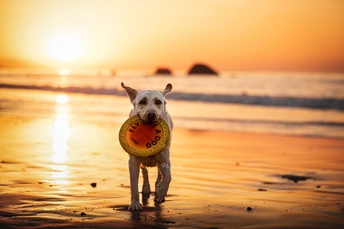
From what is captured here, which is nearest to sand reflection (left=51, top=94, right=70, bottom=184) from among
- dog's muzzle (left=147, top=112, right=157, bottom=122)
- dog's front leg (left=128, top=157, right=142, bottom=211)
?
dog's front leg (left=128, top=157, right=142, bottom=211)

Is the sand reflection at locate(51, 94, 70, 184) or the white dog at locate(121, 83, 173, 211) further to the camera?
the sand reflection at locate(51, 94, 70, 184)

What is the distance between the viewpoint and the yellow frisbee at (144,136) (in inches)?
310

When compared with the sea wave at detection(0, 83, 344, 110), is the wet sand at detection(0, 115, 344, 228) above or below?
below

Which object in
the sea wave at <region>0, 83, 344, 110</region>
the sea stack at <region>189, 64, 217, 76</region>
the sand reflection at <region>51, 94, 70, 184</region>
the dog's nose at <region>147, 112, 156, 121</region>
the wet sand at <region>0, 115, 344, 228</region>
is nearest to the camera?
the wet sand at <region>0, 115, 344, 228</region>

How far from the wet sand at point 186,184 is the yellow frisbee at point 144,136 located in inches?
29.2

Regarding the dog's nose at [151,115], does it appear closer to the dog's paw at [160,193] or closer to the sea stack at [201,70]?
the dog's paw at [160,193]

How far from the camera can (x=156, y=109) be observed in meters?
7.74

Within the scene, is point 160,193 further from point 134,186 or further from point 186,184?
point 186,184

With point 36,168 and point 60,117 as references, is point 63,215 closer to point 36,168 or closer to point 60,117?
point 36,168

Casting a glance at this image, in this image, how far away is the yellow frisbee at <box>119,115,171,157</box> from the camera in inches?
310

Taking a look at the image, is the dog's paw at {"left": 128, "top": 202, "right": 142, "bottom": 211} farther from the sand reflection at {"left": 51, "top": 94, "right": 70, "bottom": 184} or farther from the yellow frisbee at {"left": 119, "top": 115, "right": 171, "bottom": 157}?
the sand reflection at {"left": 51, "top": 94, "right": 70, "bottom": 184}

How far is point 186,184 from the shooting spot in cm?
954

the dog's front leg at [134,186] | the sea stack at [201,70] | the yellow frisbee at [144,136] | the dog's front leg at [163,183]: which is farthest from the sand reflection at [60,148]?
the sea stack at [201,70]

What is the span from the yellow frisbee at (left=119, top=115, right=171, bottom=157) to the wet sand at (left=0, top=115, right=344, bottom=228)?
0.74m
